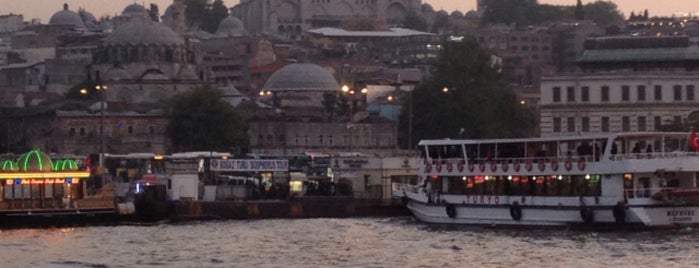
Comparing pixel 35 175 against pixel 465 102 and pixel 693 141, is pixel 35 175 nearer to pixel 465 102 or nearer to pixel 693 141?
pixel 693 141

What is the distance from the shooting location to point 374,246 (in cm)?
5403

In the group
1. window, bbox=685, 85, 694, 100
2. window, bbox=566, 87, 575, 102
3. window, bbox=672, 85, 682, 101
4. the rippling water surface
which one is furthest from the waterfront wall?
window, bbox=685, 85, 694, 100

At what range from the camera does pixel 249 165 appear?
74.9 m

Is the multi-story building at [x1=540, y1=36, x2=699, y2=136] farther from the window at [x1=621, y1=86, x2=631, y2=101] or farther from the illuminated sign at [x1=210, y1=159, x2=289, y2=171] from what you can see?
the illuminated sign at [x1=210, y1=159, x2=289, y2=171]

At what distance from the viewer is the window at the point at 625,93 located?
9325cm

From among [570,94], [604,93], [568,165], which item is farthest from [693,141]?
[570,94]

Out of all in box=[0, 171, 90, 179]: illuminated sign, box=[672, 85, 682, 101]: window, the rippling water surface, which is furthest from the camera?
box=[672, 85, 682, 101]: window

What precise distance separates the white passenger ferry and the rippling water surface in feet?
2.74

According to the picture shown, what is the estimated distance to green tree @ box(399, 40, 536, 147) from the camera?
4198 inches

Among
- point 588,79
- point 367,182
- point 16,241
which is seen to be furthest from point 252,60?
point 16,241

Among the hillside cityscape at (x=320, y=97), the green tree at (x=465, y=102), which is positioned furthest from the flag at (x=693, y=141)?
the green tree at (x=465, y=102)

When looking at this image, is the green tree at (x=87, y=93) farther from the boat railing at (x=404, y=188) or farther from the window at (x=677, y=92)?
the boat railing at (x=404, y=188)

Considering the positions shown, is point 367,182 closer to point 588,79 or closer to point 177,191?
point 177,191

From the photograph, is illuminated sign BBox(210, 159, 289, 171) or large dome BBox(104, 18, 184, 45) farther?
large dome BBox(104, 18, 184, 45)
